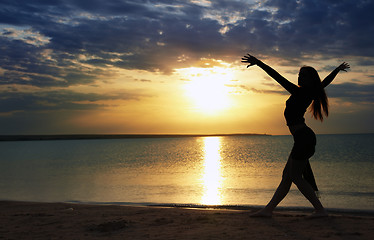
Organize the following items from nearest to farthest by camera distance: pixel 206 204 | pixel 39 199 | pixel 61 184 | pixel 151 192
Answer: pixel 206 204 → pixel 39 199 → pixel 151 192 → pixel 61 184

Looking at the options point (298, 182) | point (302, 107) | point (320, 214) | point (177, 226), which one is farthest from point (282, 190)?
point (177, 226)

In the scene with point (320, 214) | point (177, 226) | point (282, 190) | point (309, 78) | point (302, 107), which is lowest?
point (177, 226)

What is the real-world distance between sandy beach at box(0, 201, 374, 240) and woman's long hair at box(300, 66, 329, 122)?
178 centimetres

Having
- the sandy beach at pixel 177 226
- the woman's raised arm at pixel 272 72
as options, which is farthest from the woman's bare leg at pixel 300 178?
the woman's raised arm at pixel 272 72

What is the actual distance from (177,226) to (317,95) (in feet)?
10.5

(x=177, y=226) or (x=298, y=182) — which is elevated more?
(x=298, y=182)

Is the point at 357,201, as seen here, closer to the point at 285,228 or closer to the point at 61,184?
the point at 285,228

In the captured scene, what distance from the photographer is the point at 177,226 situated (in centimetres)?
578

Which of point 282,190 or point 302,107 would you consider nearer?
point 302,107

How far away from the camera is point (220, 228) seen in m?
5.47

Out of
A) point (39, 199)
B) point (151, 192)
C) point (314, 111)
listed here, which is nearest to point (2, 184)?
point (39, 199)

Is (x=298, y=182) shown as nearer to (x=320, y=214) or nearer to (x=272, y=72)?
(x=320, y=214)

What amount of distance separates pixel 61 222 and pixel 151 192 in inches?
252

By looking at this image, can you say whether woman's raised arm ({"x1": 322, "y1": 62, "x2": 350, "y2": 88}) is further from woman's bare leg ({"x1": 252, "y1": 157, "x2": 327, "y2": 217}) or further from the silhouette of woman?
woman's bare leg ({"x1": 252, "y1": 157, "x2": 327, "y2": 217})
